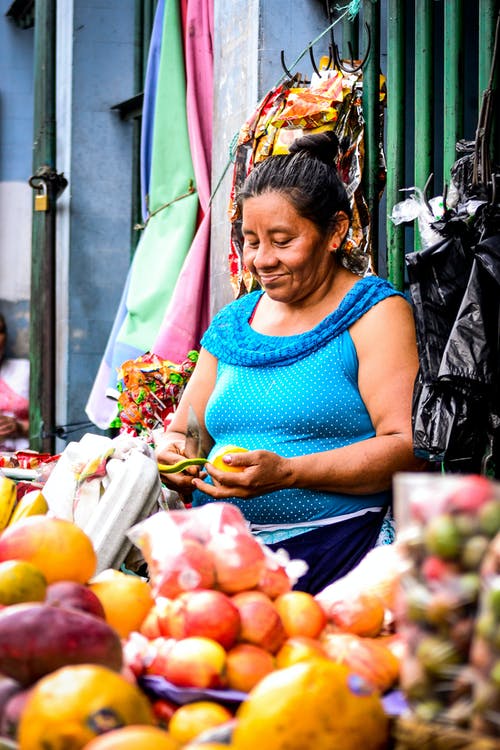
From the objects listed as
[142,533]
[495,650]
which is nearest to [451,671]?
[495,650]

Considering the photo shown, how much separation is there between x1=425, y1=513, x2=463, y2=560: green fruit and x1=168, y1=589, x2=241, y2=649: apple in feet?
1.55

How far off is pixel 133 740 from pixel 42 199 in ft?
17.2

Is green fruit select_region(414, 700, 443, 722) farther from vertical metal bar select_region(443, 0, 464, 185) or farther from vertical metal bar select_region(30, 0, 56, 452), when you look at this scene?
vertical metal bar select_region(30, 0, 56, 452)

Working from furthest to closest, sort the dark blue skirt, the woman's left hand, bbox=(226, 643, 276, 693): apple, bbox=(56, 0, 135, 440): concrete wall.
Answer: bbox=(56, 0, 135, 440): concrete wall
the dark blue skirt
the woman's left hand
bbox=(226, 643, 276, 693): apple

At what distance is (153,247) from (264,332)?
2107 mm

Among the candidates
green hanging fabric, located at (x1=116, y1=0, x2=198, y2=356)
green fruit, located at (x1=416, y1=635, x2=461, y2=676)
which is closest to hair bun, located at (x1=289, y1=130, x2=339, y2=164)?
green hanging fabric, located at (x1=116, y1=0, x2=198, y2=356)

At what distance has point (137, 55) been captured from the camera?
6582 millimetres

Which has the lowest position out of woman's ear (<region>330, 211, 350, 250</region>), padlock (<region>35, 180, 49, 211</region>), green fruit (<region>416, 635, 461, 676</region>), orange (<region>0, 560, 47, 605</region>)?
orange (<region>0, 560, 47, 605</region>)

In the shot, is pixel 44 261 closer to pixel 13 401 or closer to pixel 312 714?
pixel 13 401

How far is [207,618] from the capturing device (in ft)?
5.00

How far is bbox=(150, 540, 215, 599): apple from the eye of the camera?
1.61 meters

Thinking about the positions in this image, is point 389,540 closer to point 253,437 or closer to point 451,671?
point 253,437

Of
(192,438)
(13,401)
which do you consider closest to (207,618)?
(192,438)

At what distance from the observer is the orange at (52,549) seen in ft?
5.62
